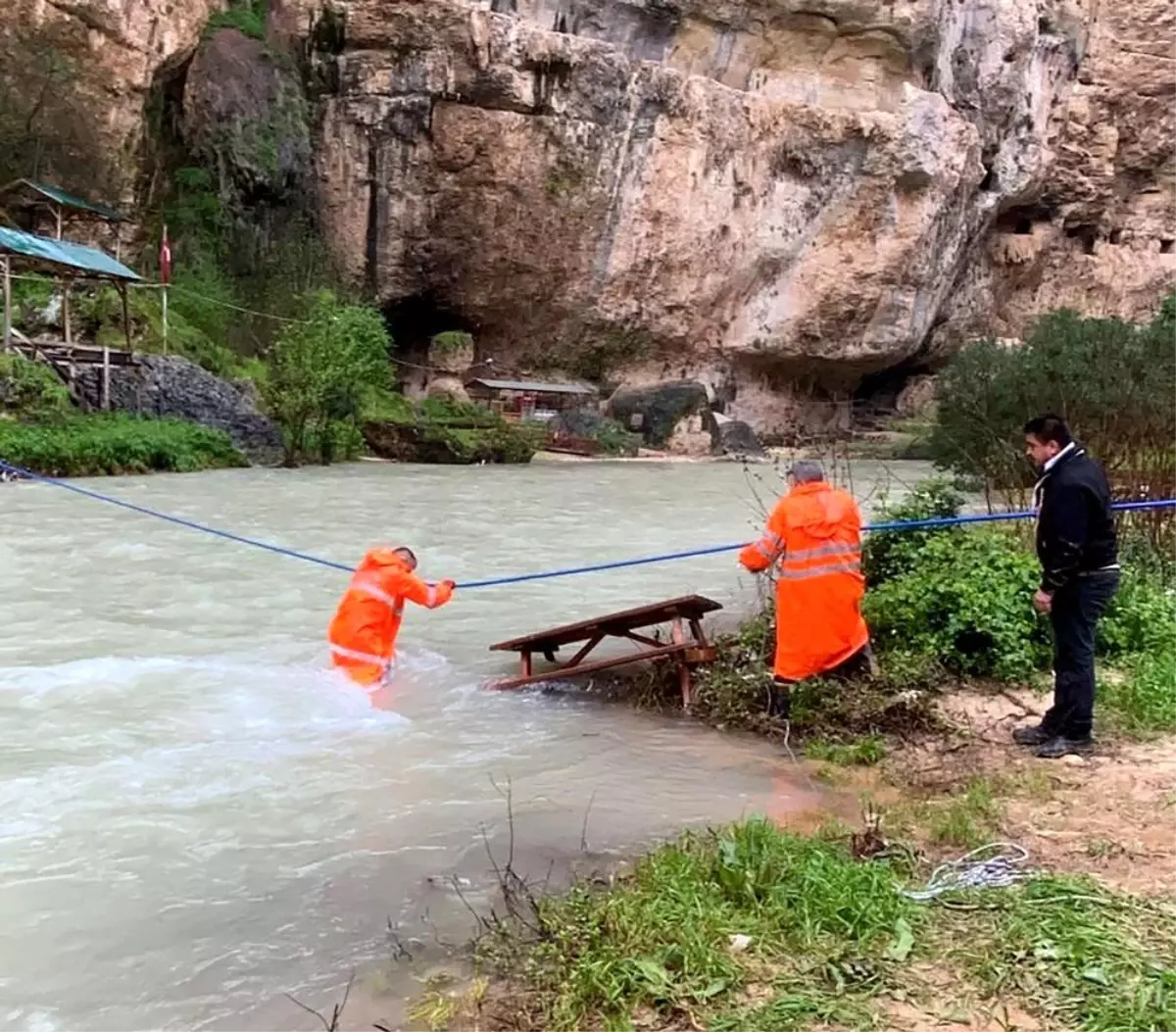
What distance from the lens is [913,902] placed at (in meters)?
3.70

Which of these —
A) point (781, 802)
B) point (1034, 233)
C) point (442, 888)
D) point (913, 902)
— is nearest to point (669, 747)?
point (781, 802)

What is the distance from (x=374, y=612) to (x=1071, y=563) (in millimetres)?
4049

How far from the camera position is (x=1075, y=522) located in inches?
213

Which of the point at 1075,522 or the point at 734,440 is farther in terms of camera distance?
the point at 734,440

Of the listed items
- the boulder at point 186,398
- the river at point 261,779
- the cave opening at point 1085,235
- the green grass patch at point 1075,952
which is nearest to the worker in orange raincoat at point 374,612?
the river at point 261,779

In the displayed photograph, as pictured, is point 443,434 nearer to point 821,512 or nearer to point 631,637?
point 631,637

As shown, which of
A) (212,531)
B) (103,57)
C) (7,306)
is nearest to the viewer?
(212,531)

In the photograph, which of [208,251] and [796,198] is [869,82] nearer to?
[796,198]

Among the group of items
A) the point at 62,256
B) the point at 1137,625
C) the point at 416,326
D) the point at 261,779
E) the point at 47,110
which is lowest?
the point at 261,779

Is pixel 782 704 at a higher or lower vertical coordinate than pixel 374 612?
lower

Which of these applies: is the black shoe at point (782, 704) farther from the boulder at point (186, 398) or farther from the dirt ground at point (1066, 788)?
the boulder at point (186, 398)

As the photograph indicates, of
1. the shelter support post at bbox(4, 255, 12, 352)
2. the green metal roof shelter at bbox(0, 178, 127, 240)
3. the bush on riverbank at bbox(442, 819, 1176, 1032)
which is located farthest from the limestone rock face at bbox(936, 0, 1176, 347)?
the bush on riverbank at bbox(442, 819, 1176, 1032)

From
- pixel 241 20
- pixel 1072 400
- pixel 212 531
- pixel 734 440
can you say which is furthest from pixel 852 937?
pixel 241 20

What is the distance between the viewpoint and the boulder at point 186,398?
20.9 meters
